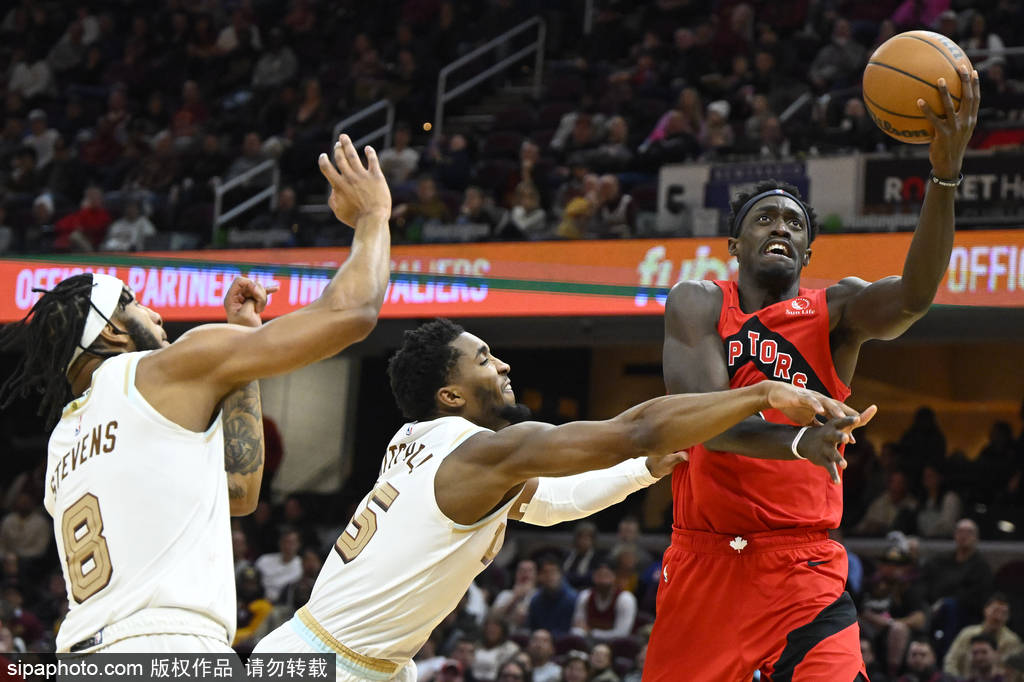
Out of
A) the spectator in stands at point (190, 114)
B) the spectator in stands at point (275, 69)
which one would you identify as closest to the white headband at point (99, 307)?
the spectator in stands at point (190, 114)

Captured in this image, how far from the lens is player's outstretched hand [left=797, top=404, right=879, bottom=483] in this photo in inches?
145

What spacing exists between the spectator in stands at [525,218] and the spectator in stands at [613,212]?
565 millimetres

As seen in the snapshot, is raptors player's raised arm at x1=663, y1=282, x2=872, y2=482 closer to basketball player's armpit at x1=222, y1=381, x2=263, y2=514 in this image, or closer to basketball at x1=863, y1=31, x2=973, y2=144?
basketball at x1=863, y1=31, x2=973, y2=144

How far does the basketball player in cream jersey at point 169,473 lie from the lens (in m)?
3.51

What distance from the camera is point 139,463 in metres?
3.55

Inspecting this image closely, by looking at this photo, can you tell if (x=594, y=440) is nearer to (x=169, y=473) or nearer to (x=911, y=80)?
(x=169, y=473)

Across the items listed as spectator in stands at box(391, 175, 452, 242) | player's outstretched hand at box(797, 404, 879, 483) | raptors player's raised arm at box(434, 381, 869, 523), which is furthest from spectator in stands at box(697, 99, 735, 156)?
player's outstretched hand at box(797, 404, 879, 483)

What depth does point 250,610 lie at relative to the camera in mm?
12789

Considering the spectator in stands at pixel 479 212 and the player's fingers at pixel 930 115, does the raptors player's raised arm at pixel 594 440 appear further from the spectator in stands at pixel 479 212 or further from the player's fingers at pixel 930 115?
the spectator in stands at pixel 479 212

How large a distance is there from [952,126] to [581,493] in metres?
1.80

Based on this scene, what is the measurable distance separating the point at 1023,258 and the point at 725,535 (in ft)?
22.9

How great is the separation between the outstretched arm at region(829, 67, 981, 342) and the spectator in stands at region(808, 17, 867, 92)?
9695 mm

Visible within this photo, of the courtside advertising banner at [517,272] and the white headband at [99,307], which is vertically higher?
the courtside advertising banner at [517,272]

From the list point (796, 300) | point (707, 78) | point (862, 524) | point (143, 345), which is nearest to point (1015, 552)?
point (862, 524)
